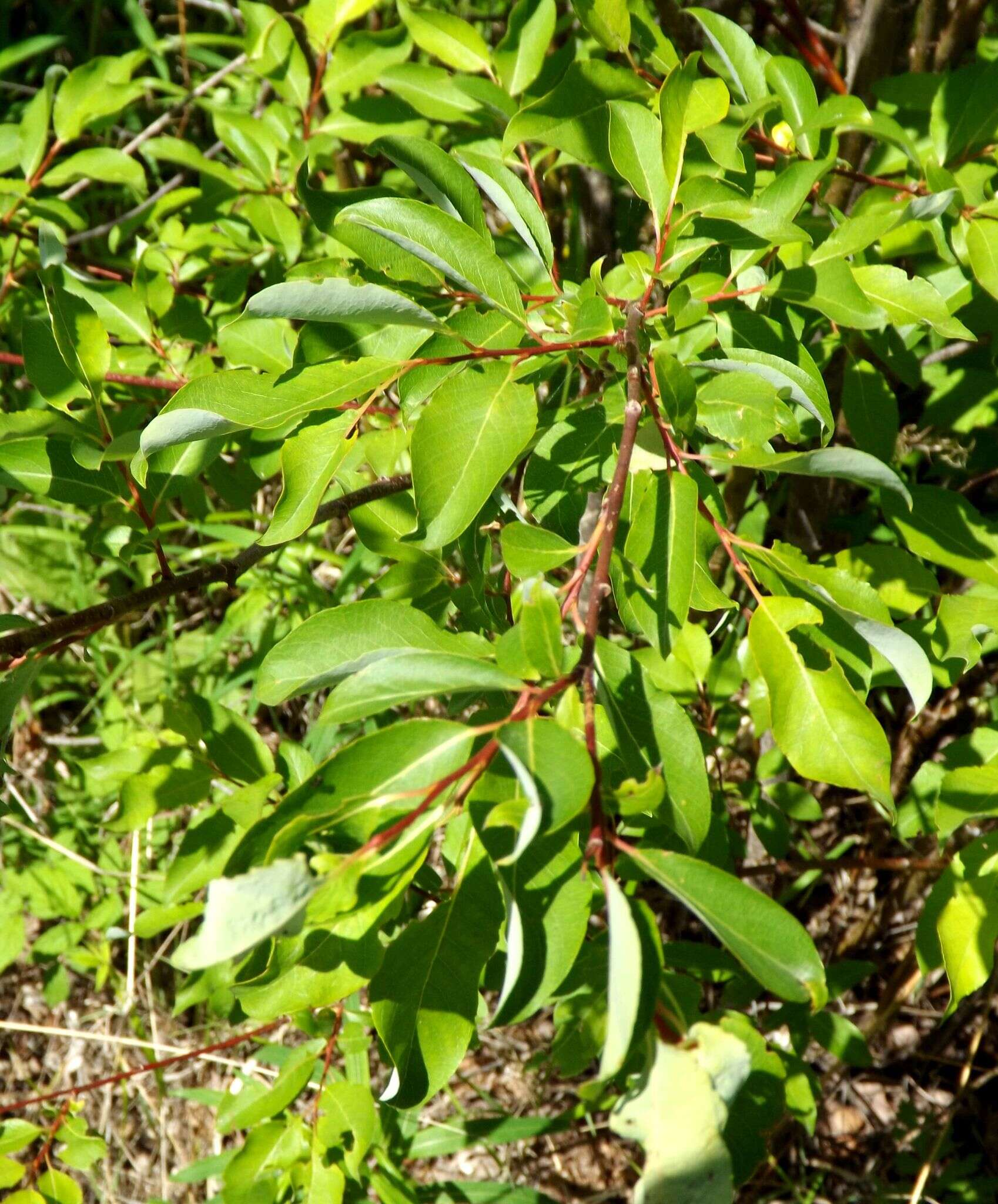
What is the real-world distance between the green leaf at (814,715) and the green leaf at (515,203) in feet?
1.40

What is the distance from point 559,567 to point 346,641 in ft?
0.64

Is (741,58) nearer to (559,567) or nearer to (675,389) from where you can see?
(675,389)

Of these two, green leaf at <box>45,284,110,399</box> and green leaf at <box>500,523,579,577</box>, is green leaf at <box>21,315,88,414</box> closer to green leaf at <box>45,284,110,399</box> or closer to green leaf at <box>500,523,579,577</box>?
green leaf at <box>45,284,110,399</box>

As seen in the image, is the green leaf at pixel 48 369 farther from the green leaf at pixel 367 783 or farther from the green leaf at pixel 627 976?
the green leaf at pixel 627 976

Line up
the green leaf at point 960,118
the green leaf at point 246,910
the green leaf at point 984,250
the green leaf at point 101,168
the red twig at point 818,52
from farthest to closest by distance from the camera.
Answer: the green leaf at point 101,168
the red twig at point 818,52
the green leaf at point 960,118
the green leaf at point 984,250
the green leaf at point 246,910

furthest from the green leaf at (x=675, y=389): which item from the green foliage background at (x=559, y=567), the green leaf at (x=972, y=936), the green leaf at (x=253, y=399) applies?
the green leaf at (x=972, y=936)

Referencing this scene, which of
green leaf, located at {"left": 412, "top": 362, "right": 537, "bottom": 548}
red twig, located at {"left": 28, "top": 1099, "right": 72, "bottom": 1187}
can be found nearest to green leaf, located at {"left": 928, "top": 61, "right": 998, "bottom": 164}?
green leaf, located at {"left": 412, "top": 362, "right": 537, "bottom": 548}

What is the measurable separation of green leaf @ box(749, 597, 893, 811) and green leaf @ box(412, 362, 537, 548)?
259 millimetres

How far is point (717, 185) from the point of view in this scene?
90cm

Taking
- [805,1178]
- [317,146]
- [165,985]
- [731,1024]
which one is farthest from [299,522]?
[165,985]

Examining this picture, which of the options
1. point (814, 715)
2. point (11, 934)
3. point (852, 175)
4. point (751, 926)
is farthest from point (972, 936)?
point (11, 934)

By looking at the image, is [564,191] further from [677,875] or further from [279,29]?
[677,875]

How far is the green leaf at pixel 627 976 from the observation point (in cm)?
58

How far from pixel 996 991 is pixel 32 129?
7.15ft
